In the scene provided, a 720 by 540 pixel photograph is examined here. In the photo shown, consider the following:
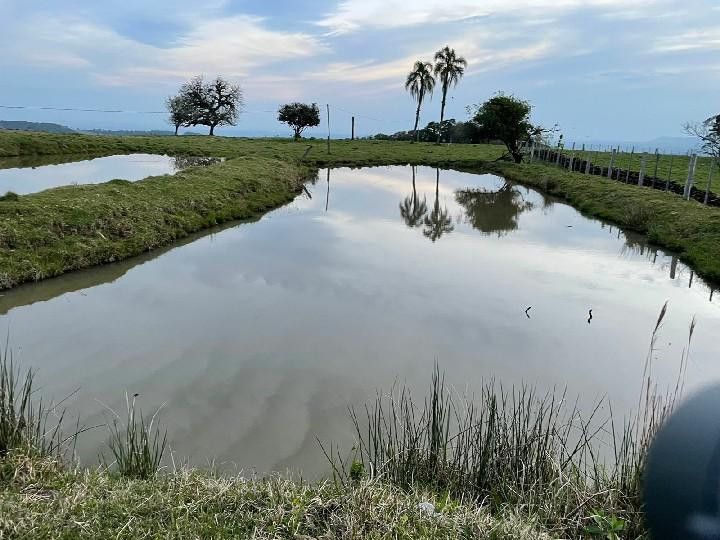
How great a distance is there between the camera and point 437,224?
60.0 ft

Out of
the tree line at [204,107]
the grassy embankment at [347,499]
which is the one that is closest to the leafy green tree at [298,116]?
the tree line at [204,107]

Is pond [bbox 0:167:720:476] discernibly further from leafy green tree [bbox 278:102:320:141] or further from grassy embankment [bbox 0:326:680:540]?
leafy green tree [bbox 278:102:320:141]

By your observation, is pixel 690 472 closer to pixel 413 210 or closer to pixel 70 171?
pixel 413 210

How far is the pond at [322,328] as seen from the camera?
5.77 meters

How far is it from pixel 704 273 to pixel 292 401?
1022 cm

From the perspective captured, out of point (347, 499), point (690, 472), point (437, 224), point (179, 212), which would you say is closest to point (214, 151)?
point (179, 212)

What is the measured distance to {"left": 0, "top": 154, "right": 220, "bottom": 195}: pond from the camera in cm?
1947

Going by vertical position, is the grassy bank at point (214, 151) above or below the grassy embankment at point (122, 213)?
above

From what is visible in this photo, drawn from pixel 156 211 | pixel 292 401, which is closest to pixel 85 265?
pixel 156 211

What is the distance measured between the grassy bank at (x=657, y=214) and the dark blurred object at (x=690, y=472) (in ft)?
38.3

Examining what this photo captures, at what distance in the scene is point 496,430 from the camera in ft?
13.5

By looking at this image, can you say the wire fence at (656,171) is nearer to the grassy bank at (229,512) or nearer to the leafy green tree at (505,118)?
the leafy green tree at (505,118)

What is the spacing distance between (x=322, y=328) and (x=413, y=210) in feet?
44.3

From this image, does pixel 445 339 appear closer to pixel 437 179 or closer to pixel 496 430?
pixel 496 430
